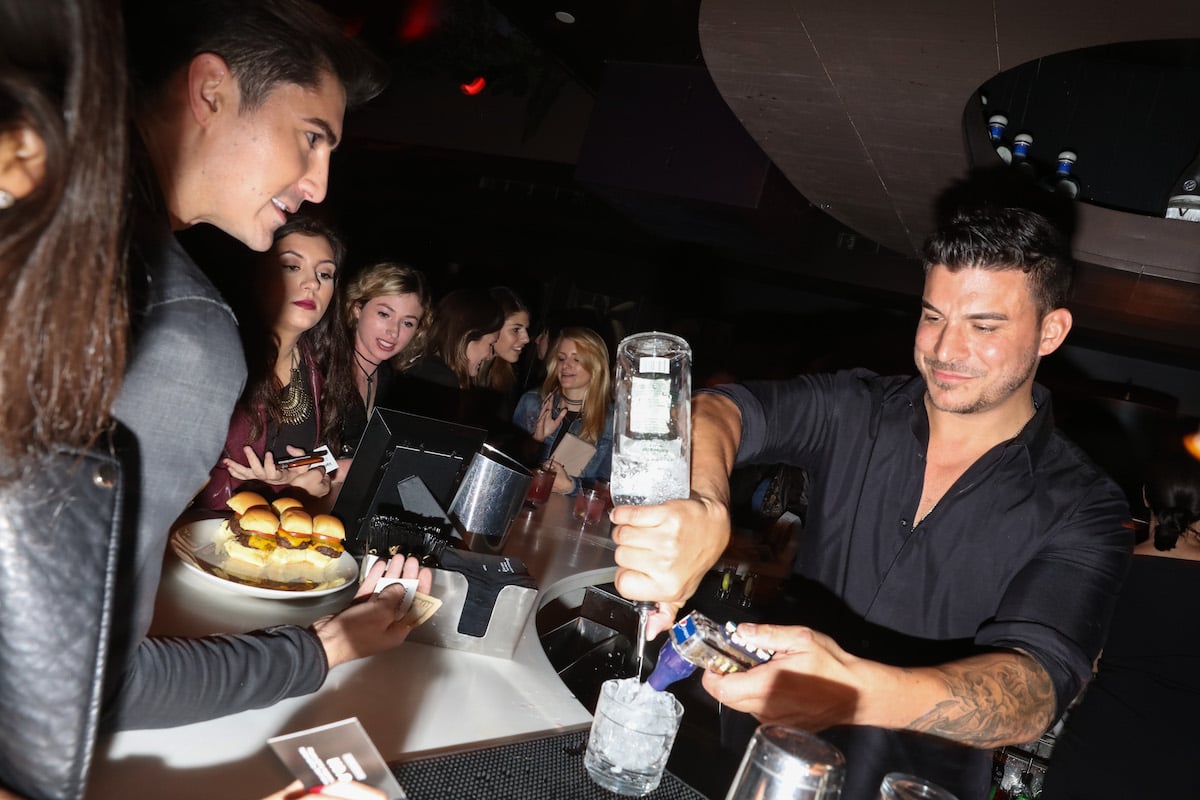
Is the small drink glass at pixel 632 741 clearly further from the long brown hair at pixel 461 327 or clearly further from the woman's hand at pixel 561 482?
the long brown hair at pixel 461 327

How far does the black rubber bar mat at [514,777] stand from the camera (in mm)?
1035

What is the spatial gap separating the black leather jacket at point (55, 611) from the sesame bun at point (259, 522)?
99 cm

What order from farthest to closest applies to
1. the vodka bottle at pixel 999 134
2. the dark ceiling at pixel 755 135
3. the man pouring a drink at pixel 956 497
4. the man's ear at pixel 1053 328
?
the vodka bottle at pixel 999 134 → the dark ceiling at pixel 755 135 → the man's ear at pixel 1053 328 → the man pouring a drink at pixel 956 497

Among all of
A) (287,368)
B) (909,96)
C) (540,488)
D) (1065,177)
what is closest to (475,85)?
(287,368)

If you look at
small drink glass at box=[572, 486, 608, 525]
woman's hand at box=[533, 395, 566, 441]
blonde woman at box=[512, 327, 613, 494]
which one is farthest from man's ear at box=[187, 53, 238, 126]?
woman's hand at box=[533, 395, 566, 441]

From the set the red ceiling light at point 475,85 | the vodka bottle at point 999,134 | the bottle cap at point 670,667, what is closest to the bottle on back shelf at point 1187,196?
the vodka bottle at point 999,134

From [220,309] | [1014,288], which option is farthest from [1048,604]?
[220,309]

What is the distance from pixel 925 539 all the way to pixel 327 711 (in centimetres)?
149

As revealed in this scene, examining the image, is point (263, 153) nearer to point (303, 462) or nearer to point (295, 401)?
point (303, 462)

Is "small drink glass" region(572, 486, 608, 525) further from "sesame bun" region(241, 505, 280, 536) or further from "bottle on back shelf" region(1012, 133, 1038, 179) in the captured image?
"bottle on back shelf" region(1012, 133, 1038, 179)

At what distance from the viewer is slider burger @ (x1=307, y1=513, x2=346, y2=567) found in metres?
1.73

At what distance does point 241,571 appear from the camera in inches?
64.2

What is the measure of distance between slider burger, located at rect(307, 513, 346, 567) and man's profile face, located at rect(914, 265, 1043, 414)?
153cm

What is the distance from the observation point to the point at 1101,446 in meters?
5.69
